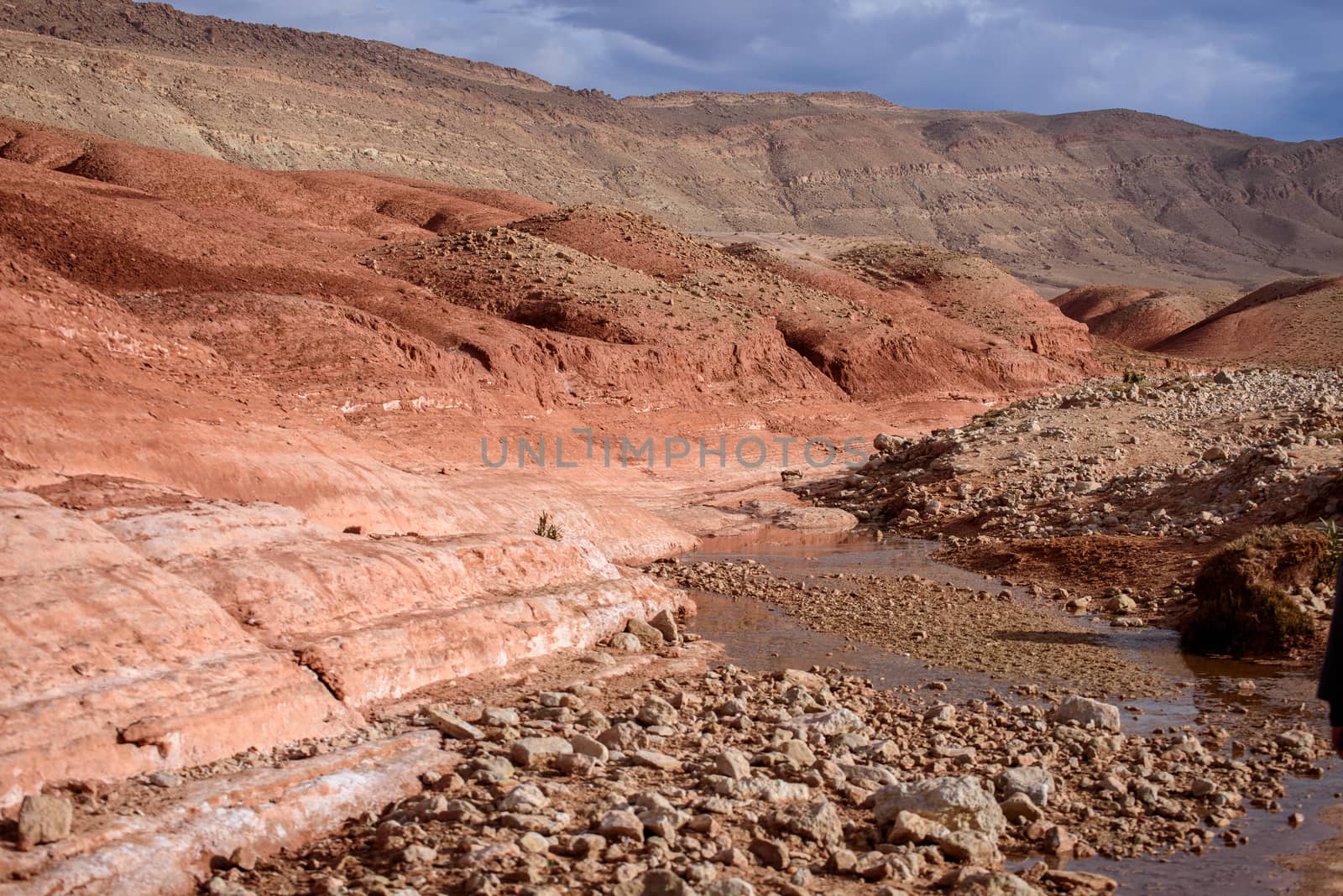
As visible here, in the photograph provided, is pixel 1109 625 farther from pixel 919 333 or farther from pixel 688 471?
pixel 919 333

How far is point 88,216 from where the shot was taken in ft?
76.8

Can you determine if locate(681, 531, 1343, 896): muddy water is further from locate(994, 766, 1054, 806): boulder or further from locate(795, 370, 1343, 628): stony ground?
locate(795, 370, 1343, 628): stony ground

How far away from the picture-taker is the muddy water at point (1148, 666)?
582cm

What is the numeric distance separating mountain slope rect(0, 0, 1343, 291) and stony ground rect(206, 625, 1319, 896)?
65.2m

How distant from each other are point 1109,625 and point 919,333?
2722cm

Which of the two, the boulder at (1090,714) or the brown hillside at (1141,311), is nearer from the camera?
the boulder at (1090,714)

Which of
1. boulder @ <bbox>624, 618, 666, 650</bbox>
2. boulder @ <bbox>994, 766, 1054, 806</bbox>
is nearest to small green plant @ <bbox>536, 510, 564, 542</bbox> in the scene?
boulder @ <bbox>624, 618, 666, 650</bbox>

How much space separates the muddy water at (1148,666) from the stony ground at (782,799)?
16cm

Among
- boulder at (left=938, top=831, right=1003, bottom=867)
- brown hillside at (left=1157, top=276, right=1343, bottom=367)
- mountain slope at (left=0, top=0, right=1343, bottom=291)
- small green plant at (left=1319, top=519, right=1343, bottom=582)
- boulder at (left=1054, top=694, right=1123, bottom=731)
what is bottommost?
boulder at (left=938, top=831, right=1003, bottom=867)

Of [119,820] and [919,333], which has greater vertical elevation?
[919,333]

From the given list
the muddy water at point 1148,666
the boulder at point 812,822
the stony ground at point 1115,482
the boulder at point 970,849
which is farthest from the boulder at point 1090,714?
the stony ground at point 1115,482

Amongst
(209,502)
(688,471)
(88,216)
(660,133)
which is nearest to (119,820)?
(209,502)

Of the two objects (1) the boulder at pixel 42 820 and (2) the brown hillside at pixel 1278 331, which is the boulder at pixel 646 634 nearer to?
(1) the boulder at pixel 42 820

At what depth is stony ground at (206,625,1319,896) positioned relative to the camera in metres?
5.35
